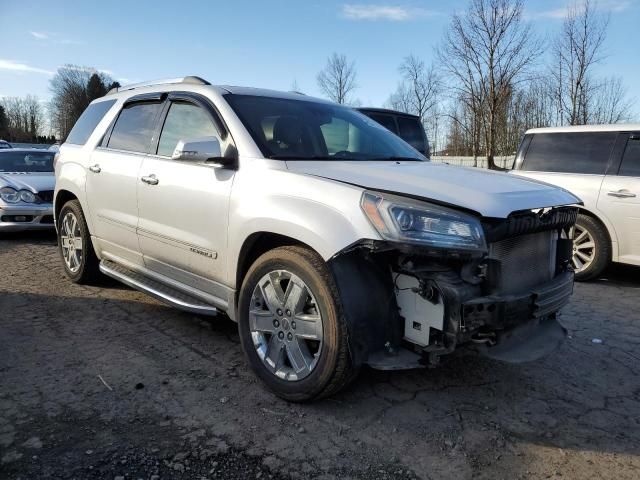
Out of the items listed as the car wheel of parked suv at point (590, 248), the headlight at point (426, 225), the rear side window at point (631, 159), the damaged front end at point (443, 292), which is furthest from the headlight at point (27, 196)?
the rear side window at point (631, 159)

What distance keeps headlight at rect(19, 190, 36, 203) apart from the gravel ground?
175 inches

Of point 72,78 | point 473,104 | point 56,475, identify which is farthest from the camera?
point 72,78

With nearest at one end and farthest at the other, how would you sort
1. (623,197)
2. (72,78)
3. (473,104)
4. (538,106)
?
(623,197)
(473,104)
(538,106)
(72,78)

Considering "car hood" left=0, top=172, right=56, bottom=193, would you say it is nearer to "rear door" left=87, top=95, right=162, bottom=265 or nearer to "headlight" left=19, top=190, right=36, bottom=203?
"headlight" left=19, top=190, right=36, bottom=203

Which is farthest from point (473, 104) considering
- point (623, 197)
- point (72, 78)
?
point (72, 78)

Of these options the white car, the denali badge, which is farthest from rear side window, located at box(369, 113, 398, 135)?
the denali badge

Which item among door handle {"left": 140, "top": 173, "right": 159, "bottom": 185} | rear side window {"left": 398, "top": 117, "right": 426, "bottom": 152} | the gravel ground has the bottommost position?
the gravel ground

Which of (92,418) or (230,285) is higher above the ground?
(230,285)

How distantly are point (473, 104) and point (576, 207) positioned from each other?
28.2m

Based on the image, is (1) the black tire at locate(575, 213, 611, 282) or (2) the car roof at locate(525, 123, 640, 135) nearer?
(1) the black tire at locate(575, 213, 611, 282)

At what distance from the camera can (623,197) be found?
568 centimetres

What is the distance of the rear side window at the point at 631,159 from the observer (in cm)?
580

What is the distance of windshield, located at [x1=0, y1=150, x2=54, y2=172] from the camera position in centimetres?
892

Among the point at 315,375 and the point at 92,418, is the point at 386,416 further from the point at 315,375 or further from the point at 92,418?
the point at 92,418
